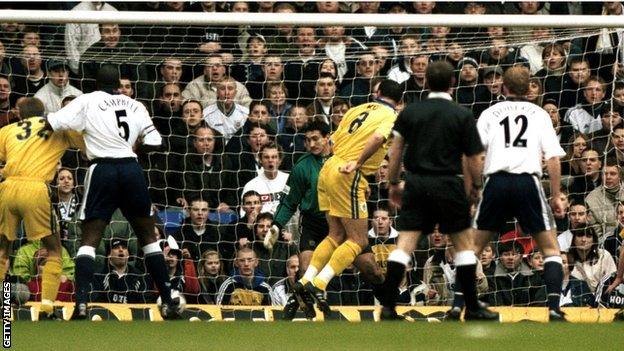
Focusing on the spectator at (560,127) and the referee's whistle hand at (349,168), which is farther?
the spectator at (560,127)

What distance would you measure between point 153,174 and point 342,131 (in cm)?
285

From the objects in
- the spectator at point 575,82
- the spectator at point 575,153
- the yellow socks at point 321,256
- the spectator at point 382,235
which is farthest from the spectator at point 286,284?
the spectator at point 575,82

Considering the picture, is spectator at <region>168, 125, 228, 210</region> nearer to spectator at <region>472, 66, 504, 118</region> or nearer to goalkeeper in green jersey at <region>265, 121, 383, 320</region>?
goalkeeper in green jersey at <region>265, 121, 383, 320</region>

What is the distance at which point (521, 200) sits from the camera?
35.9 feet

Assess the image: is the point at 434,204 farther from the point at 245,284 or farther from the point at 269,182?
the point at 269,182

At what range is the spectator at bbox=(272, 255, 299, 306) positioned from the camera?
13.6 metres

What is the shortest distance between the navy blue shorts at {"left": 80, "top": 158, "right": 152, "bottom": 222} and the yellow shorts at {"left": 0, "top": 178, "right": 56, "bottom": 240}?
61cm

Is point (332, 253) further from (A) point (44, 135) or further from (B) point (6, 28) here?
(B) point (6, 28)

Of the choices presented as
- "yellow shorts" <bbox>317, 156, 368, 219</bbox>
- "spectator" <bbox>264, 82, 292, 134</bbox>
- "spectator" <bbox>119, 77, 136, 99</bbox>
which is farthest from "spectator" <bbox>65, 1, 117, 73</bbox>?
"yellow shorts" <bbox>317, 156, 368, 219</bbox>

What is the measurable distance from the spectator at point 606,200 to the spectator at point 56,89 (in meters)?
4.78

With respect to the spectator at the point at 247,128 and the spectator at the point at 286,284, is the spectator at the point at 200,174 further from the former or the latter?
the spectator at the point at 286,284

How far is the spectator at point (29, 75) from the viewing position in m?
14.1

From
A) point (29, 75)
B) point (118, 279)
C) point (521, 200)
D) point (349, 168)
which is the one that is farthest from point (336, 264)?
point (29, 75)

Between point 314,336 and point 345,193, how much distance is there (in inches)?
109
